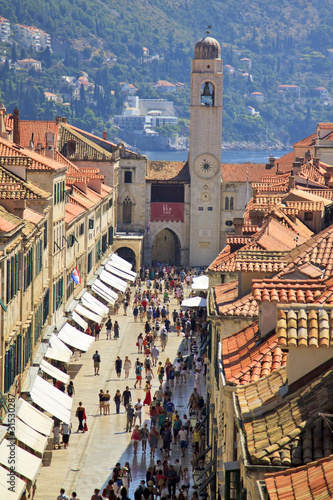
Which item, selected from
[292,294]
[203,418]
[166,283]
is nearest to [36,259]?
[203,418]

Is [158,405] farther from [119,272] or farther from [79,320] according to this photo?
[119,272]

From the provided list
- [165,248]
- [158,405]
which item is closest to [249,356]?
[158,405]

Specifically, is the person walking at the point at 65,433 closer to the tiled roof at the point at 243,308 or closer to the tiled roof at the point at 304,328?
the tiled roof at the point at 243,308

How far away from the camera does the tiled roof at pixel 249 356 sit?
57.9 feet

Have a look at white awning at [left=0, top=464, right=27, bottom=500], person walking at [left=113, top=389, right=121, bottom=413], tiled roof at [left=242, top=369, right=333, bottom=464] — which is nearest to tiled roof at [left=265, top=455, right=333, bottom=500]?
tiled roof at [left=242, top=369, right=333, bottom=464]

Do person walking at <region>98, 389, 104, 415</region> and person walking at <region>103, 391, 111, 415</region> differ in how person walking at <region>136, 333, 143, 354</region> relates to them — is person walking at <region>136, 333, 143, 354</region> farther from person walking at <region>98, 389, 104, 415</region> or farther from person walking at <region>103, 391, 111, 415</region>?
person walking at <region>98, 389, 104, 415</region>

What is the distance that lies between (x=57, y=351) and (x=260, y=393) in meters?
27.0

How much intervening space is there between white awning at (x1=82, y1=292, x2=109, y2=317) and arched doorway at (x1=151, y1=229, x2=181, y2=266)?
3653 centimetres

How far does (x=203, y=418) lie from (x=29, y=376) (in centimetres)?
589

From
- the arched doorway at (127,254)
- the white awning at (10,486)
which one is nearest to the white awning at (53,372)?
the white awning at (10,486)

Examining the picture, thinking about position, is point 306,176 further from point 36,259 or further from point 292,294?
point 292,294

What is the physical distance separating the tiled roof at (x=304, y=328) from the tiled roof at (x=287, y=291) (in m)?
2.15

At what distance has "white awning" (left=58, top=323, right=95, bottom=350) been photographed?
45375 mm

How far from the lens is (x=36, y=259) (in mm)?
38781
